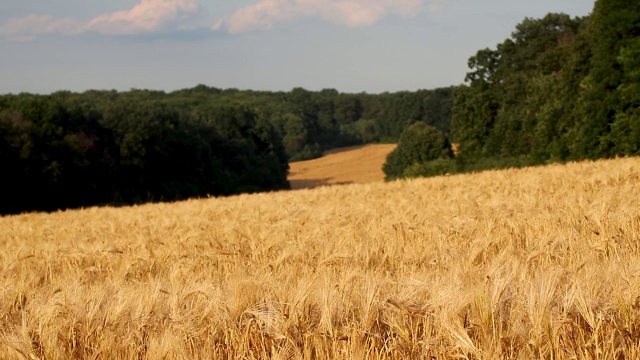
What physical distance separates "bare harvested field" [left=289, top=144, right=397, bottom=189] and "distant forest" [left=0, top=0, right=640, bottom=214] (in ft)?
18.5

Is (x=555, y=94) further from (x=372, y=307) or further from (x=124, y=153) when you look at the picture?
(x=372, y=307)

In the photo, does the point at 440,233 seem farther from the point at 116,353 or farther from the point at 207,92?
the point at 207,92

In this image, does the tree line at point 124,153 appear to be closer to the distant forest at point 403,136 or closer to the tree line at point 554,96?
the distant forest at point 403,136

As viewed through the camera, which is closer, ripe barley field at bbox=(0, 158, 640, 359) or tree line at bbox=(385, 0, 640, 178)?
ripe barley field at bbox=(0, 158, 640, 359)

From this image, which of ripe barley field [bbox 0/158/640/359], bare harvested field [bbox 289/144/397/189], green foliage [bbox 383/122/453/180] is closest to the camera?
ripe barley field [bbox 0/158/640/359]

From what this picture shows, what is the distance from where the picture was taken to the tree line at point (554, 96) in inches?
1459

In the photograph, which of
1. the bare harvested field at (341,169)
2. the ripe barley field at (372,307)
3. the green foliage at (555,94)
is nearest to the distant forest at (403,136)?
the green foliage at (555,94)

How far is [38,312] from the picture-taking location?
3951 millimetres

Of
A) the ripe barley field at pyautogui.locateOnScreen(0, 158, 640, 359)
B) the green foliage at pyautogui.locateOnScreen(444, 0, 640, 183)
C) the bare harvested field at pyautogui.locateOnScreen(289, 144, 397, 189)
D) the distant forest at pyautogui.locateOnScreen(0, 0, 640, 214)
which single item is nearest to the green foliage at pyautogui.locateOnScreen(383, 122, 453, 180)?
the distant forest at pyautogui.locateOnScreen(0, 0, 640, 214)

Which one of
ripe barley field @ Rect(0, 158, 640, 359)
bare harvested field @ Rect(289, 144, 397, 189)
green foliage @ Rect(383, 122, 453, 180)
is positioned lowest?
bare harvested field @ Rect(289, 144, 397, 189)

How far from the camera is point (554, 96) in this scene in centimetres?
4709

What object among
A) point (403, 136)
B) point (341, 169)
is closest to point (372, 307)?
point (403, 136)

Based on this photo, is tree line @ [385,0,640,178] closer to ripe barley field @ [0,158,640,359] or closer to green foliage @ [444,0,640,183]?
green foliage @ [444,0,640,183]

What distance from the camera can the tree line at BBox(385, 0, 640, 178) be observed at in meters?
37.1
